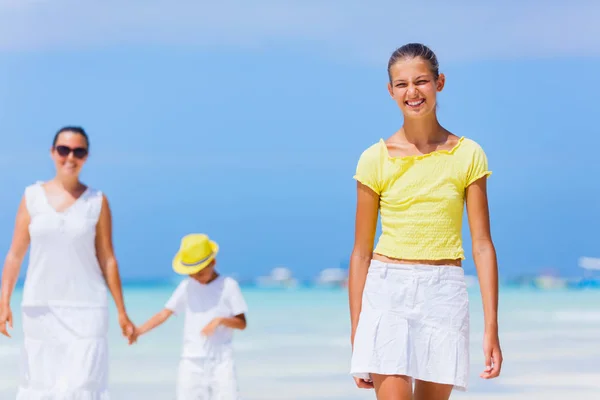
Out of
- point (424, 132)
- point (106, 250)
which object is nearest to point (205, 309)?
point (106, 250)

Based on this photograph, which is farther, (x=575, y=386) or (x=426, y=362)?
(x=575, y=386)

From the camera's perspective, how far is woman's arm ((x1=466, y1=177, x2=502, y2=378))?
4.30m

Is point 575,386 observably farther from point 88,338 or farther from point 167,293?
point 167,293

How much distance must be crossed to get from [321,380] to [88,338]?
6.09 metres

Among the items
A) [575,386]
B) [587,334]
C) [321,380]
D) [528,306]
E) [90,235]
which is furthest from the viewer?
[528,306]

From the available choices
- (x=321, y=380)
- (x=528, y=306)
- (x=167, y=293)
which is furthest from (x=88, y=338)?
(x=167, y=293)

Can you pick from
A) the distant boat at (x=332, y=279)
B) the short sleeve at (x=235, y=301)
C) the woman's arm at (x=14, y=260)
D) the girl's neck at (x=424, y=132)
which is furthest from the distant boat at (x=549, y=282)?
the girl's neck at (x=424, y=132)

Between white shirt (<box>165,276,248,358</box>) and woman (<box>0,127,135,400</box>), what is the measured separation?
124cm

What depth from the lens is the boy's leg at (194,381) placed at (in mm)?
7816

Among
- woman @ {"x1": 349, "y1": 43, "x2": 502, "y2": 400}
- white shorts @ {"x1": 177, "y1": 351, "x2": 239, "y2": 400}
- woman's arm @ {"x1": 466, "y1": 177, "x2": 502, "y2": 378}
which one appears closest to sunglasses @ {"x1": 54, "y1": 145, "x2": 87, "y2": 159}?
white shorts @ {"x1": 177, "y1": 351, "x2": 239, "y2": 400}

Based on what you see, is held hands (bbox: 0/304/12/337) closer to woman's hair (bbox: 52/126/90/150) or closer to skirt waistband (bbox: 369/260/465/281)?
woman's hair (bbox: 52/126/90/150)

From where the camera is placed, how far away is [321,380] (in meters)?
12.5

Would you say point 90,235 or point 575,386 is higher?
point 90,235

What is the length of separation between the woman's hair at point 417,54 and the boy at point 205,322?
3.69 m
